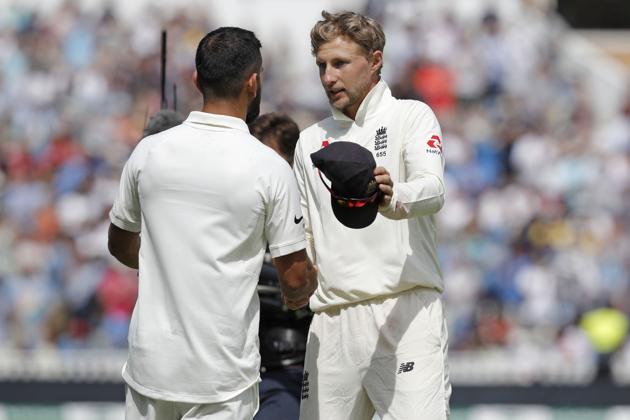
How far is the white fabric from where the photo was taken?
16.4 feet

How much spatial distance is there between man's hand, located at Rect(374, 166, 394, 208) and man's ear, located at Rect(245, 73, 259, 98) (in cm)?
54

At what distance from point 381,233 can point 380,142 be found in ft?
1.29

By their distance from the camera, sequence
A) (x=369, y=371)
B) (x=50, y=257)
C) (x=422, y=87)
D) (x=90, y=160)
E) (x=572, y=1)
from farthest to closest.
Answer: (x=572, y=1) < (x=422, y=87) < (x=90, y=160) < (x=50, y=257) < (x=369, y=371)

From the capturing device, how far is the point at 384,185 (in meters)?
4.41

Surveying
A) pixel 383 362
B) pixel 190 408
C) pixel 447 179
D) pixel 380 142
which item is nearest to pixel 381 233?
pixel 380 142

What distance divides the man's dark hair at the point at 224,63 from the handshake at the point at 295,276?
63 cm

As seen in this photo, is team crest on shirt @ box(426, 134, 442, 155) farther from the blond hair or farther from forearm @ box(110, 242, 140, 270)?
forearm @ box(110, 242, 140, 270)

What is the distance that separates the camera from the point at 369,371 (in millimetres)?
5082

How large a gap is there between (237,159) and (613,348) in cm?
806

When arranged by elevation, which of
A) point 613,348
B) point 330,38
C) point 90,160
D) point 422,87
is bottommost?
point 613,348

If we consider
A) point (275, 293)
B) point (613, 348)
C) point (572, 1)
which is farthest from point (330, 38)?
point (572, 1)

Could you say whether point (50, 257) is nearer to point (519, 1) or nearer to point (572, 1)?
point (519, 1)

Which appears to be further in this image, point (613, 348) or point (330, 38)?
point (613, 348)

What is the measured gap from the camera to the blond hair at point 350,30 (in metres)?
5.10
